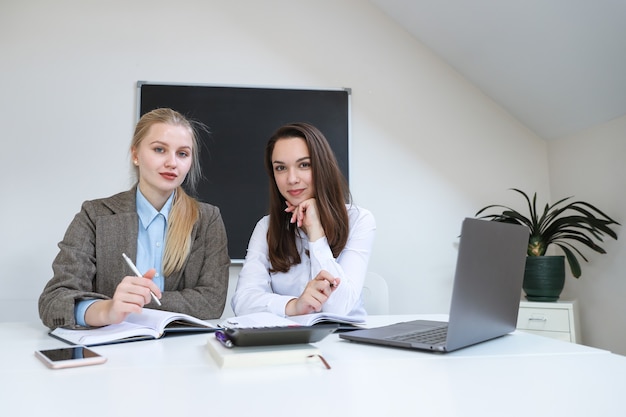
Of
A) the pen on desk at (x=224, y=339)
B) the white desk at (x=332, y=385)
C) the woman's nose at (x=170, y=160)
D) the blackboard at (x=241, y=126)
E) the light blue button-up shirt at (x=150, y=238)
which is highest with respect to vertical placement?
the blackboard at (x=241, y=126)

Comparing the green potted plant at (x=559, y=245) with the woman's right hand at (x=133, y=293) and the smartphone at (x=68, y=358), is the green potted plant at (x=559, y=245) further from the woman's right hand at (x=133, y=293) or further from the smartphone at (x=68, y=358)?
the smartphone at (x=68, y=358)

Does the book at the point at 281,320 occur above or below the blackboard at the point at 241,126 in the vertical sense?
below

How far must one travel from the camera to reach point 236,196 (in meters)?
2.61

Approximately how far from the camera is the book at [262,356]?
→ 70 centimetres

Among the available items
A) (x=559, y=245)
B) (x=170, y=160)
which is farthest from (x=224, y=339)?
(x=559, y=245)

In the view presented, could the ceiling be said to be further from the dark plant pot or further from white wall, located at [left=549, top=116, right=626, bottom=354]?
the dark plant pot

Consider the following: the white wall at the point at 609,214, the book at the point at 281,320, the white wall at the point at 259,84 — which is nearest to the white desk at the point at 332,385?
the book at the point at 281,320

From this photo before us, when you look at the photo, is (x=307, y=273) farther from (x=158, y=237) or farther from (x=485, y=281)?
(x=485, y=281)

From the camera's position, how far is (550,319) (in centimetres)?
224

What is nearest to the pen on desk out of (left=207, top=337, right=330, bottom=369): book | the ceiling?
(left=207, top=337, right=330, bottom=369): book

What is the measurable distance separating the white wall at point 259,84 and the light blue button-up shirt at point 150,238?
1.23m

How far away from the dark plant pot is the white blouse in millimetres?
1157

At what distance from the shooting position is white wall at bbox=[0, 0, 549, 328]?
2.55 m

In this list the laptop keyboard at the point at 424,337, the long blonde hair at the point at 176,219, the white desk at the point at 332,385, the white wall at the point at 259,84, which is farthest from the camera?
the white wall at the point at 259,84
